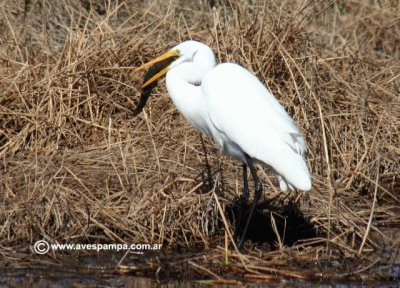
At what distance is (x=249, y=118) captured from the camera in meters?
5.13

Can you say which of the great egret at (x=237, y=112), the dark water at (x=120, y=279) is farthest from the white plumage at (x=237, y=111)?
the dark water at (x=120, y=279)

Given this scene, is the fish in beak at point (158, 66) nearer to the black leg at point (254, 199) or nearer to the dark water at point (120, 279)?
the black leg at point (254, 199)

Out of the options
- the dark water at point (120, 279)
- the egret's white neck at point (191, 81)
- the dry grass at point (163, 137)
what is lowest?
the dark water at point (120, 279)

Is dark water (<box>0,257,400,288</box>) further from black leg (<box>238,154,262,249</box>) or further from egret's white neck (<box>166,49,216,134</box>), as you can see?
egret's white neck (<box>166,49,216,134</box>)

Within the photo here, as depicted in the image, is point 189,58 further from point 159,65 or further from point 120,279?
point 120,279

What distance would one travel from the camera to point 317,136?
6.11 metres

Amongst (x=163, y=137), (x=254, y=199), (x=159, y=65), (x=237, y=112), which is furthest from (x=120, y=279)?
(x=163, y=137)

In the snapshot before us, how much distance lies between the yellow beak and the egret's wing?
27 centimetres

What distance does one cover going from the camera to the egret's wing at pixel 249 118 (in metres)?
5.09

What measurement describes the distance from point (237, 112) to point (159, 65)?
617mm

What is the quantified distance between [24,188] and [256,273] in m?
→ 1.62

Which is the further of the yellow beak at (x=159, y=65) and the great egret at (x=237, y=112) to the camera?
the yellow beak at (x=159, y=65)

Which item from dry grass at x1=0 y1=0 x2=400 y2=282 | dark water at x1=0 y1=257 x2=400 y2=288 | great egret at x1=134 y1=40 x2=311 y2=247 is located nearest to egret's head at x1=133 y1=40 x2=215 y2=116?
great egret at x1=134 y1=40 x2=311 y2=247

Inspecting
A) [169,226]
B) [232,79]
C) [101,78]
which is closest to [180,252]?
[169,226]
